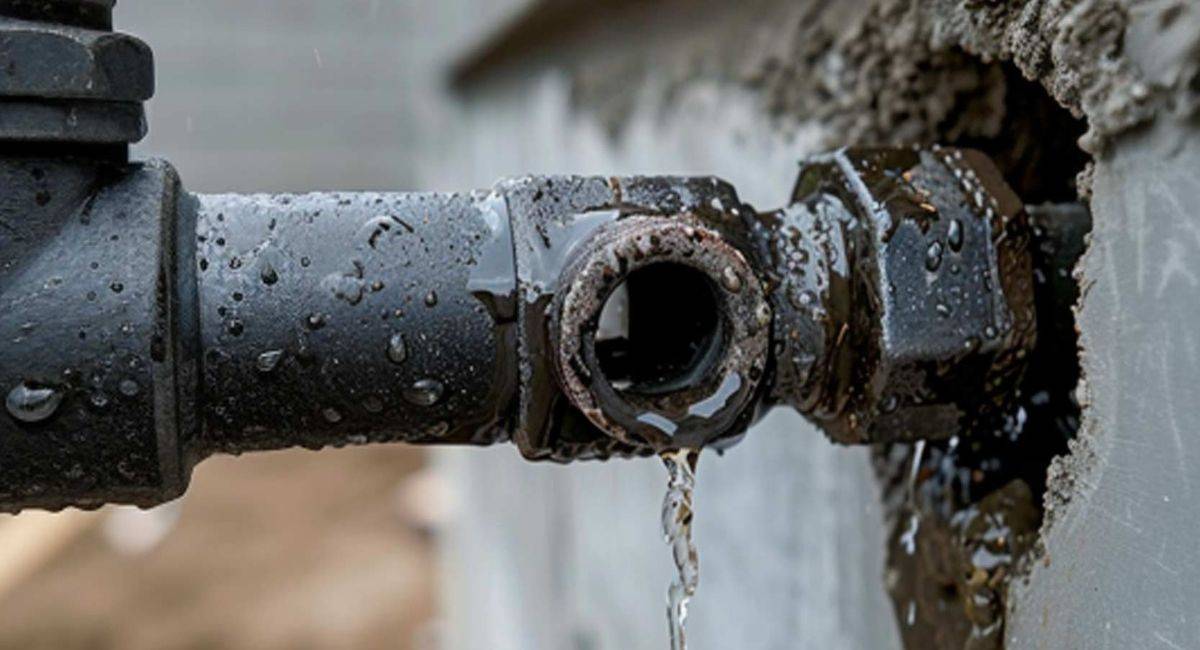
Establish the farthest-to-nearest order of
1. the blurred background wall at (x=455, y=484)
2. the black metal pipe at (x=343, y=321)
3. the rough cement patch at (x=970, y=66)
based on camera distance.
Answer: the blurred background wall at (x=455, y=484) < the black metal pipe at (x=343, y=321) < the rough cement patch at (x=970, y=66)

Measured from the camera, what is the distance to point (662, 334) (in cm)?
72

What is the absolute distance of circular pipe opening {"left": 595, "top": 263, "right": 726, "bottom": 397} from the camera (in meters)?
0.66

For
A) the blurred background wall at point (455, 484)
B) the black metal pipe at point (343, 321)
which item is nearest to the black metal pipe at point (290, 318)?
the black metal pipe at point (343, 321)

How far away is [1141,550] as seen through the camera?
0.57 metres

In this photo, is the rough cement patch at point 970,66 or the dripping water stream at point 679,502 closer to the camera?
the rough cement patch at point 970,66

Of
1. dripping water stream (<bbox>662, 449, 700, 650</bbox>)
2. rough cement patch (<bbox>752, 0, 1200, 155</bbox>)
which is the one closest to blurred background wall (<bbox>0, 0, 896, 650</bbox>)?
rough cement patch (<bbox>752, 0, 1200, 155</bbox>)

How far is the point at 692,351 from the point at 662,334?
31 millimetres

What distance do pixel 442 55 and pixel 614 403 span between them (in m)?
3.30

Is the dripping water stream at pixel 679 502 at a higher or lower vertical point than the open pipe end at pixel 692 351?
lower

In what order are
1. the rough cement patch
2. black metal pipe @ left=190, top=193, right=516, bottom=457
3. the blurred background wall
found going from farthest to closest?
1. the blurred background wall
2. black metal pipe @ left=190, top=193, right=516, bottom=457
3. the rough cement patch

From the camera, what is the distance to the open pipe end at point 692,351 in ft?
2.04

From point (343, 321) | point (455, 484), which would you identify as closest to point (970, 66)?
point (343, 321)

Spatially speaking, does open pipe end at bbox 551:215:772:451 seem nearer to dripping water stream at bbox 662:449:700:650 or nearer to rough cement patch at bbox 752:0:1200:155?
dripping water stream at bbox 662:449:700:650

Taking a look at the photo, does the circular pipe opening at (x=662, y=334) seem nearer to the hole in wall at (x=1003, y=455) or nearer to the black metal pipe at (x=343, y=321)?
the black metal pipe at (x=343, y=321)
